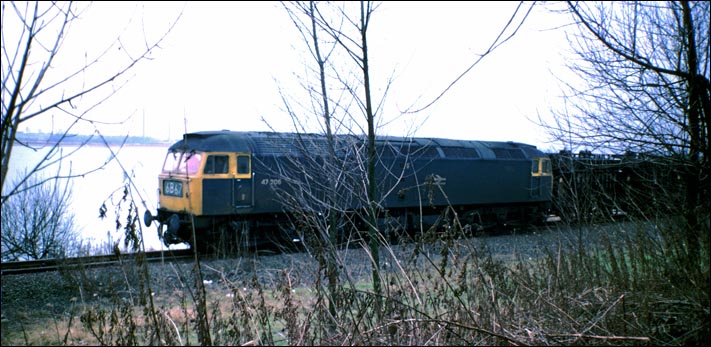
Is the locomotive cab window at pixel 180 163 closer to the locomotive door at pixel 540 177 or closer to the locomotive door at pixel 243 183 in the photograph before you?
the locomotive door at pixel 243 183

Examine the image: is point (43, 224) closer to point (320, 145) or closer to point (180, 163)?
point (180, 163)

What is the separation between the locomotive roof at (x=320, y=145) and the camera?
631 cm

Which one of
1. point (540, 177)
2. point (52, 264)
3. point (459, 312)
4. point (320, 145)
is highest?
point (320, 145)

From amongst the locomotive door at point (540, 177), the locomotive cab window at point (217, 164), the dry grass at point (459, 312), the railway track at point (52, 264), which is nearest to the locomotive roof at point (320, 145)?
the locomotive cab window at point (217, 164)

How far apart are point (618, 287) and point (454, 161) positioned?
11.6 meters

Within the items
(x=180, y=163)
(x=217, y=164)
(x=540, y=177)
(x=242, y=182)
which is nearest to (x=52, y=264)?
(x=180, y=163)

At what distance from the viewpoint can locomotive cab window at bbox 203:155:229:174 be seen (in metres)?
12.9

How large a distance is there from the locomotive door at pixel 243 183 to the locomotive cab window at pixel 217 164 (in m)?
0.30

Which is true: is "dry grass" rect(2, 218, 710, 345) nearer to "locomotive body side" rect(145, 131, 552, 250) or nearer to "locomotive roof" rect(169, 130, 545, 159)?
"locomotive roof" rect(169, 130, 545, 159)

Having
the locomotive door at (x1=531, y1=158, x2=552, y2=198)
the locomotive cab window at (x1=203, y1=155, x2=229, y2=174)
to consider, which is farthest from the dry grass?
the locomotive door at (x1=531, y1=158, x2=552, y2=198)

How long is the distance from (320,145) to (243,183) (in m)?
7.38

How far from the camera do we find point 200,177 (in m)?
12.7

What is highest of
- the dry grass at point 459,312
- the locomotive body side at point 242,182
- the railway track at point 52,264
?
the locomotive body side at point 242,182

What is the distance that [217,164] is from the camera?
12977mm
